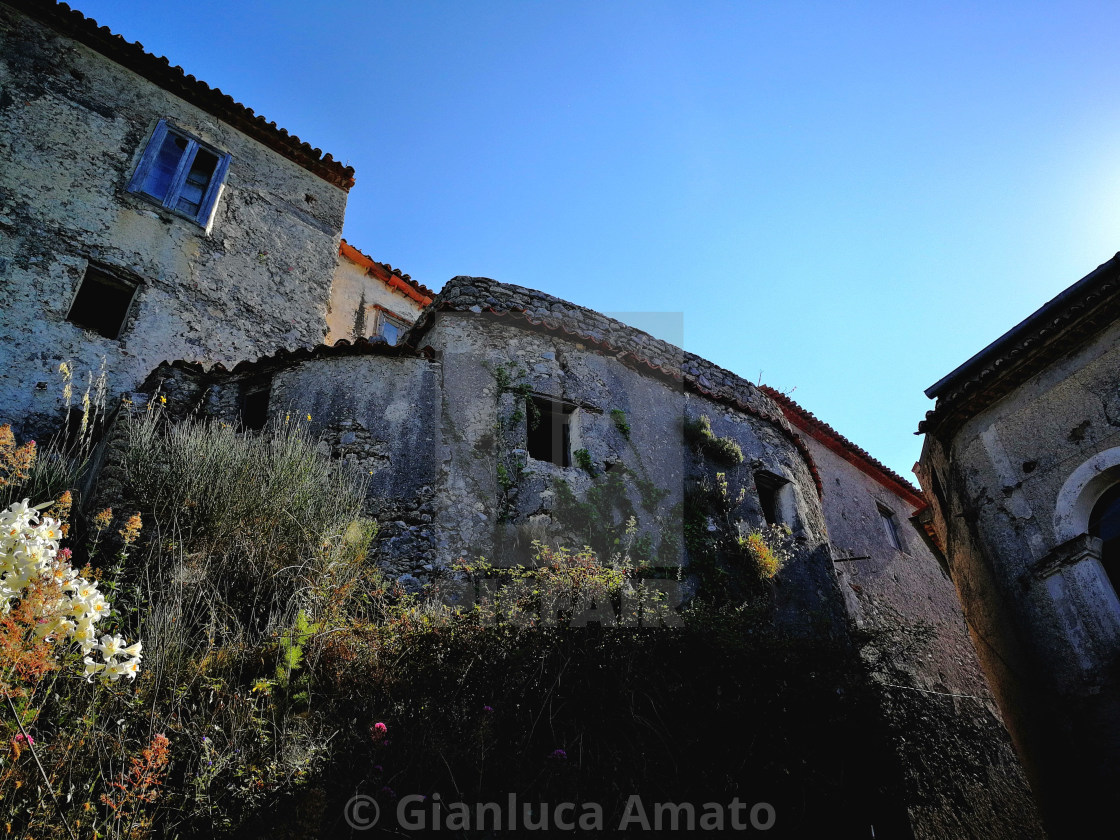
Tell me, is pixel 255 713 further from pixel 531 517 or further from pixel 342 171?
pixel 342 171

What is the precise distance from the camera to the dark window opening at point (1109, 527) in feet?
19.7

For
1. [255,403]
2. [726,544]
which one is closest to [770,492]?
[726,544]

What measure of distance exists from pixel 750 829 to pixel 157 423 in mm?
6283

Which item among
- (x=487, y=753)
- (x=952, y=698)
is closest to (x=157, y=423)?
(x=487, y=753)

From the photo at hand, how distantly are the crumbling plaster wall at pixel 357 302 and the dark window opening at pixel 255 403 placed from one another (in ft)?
15.7

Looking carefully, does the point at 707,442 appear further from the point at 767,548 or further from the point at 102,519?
the point at 102,519

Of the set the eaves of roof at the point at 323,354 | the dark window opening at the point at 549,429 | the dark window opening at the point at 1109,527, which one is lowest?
the dark window opening at the point at 1109,527

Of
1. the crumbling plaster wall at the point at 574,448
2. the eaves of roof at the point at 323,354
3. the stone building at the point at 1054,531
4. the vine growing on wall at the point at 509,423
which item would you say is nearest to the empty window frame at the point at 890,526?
the crumbling plaster wall at the point at 574,448

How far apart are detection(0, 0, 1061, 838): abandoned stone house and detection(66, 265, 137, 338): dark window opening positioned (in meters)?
0.03

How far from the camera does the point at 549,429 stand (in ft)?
26.4

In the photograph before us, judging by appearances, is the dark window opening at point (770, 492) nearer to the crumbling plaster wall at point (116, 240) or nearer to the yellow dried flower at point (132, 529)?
the yellow dried flower at point (132, 529)

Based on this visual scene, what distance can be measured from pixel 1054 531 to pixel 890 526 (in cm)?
896

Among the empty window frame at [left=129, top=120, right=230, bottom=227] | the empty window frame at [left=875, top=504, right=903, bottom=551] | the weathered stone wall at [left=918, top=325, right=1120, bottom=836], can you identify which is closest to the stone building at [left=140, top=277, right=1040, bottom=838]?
the weathered stone wall at [left=918, top=325, right=1120, bottom=836]

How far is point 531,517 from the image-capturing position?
6.92 meters
